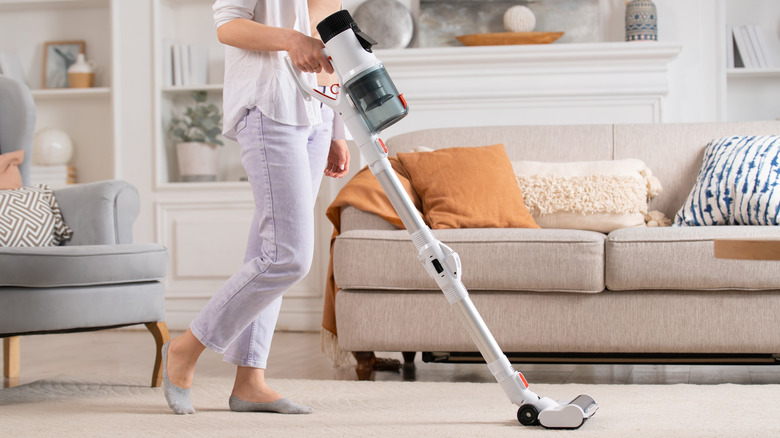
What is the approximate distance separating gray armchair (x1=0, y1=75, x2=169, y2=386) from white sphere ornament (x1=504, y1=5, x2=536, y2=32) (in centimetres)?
192

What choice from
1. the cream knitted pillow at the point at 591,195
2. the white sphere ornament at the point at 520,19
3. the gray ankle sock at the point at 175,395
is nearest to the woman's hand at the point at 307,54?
the gray ankle sock at the point at 175,395

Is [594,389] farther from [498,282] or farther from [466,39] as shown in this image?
[466,39]

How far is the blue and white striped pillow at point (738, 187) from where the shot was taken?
7.68 ft

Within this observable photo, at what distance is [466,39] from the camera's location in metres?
3.58

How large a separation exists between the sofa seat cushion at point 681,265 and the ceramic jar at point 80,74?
9.50 feet

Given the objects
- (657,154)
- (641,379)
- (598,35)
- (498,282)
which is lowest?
(641,379)

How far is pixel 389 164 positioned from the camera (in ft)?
4.61

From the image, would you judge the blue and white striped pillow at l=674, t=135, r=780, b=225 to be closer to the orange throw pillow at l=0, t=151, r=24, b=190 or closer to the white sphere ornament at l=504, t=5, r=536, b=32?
the white sphere ornament at l=504, t=5, r=536, b=32

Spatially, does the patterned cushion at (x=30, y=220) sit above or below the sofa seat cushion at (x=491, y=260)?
above

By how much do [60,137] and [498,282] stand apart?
2.72 m

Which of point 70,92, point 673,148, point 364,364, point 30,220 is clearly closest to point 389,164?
point 364,364

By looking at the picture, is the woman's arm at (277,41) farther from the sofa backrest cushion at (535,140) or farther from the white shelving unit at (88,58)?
the white shelving unit at (88,58)

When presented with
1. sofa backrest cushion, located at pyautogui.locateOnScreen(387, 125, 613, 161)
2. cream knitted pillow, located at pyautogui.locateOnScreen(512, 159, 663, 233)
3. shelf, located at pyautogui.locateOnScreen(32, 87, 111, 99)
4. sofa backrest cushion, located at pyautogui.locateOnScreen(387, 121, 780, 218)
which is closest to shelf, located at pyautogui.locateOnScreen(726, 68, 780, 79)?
sofa backrest cushion, located at pyautogui.locateOnScreen(387, 121, 780, 218)

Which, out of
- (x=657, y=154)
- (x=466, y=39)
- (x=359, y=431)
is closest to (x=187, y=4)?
(x=466, y=39)
